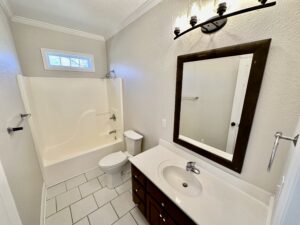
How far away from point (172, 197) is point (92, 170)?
191 cm

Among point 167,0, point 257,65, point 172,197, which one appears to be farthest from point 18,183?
point 167,0

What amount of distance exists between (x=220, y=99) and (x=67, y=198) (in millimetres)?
2327

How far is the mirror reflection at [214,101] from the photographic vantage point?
3.11 feet

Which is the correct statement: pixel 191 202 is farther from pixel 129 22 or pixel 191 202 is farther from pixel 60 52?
pixel 60 52

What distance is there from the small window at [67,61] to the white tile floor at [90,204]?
199 centimetres

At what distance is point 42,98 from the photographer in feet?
7.25

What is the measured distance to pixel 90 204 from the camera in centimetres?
169

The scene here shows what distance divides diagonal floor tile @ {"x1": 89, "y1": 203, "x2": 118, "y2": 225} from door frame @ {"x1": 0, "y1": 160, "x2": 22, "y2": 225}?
90 centimetres

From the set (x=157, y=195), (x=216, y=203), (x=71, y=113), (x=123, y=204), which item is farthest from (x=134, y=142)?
(x=71, y=113)

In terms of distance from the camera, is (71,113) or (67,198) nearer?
(67,198)

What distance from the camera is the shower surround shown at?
6.83 ft

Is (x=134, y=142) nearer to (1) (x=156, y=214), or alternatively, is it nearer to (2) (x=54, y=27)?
(1) (x=156, y=214)

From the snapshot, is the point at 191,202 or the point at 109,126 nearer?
the point at 191,202

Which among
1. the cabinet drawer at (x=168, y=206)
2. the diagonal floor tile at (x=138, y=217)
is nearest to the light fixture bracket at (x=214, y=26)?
the cabinet drawer at (x=168, y=206)
